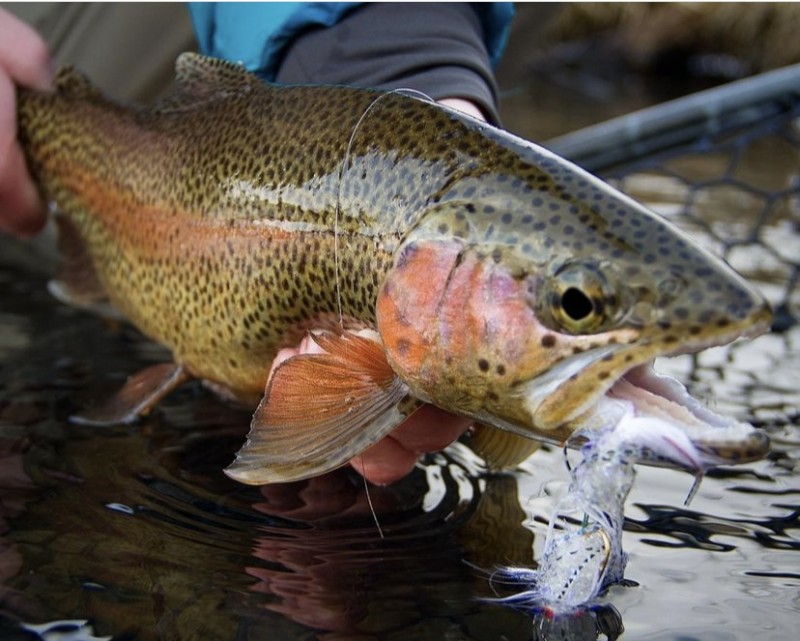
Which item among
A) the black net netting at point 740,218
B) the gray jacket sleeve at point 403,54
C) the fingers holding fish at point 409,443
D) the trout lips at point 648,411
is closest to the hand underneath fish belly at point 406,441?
the fingers holding fish at point 409,443

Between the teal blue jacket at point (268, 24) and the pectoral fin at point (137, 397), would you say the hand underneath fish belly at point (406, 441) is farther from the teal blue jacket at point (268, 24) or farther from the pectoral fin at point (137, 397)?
the teal blue jacket at point (268, 24)

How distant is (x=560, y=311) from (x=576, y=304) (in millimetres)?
29

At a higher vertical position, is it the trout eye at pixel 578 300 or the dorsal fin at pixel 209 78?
the dorsal fin at pixel 209 78

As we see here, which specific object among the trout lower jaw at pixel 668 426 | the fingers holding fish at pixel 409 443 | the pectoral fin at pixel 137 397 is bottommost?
the pectoral fin at pixel 137 397

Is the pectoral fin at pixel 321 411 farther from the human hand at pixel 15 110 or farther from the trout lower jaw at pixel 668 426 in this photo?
the human hand at pixel 15 110

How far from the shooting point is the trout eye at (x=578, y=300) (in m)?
1.66

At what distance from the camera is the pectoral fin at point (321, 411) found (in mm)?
1949

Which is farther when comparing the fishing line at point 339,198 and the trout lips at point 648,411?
the fishing line at point 339,198

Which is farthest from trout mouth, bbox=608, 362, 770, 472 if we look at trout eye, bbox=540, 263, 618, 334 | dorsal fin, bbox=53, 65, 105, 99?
dorsal fin, bbox=53, 65, 105, 99

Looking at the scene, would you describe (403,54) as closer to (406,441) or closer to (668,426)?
(406,441)

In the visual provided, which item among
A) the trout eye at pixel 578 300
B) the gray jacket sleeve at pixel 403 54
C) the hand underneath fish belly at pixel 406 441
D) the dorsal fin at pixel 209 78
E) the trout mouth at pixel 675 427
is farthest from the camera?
the gray jacket sleeve at pixel 403 54

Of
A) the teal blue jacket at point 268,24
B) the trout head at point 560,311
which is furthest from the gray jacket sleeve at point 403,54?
the trout head at point 560,311

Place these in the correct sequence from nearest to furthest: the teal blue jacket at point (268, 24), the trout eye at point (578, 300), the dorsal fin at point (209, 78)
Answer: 1. the trout eye at point (578, 300)
2. the dorsal fin at point (209, 78)
3. the teal blue jacket at point (268, 24)

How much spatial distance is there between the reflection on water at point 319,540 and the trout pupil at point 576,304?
1.77 feet
